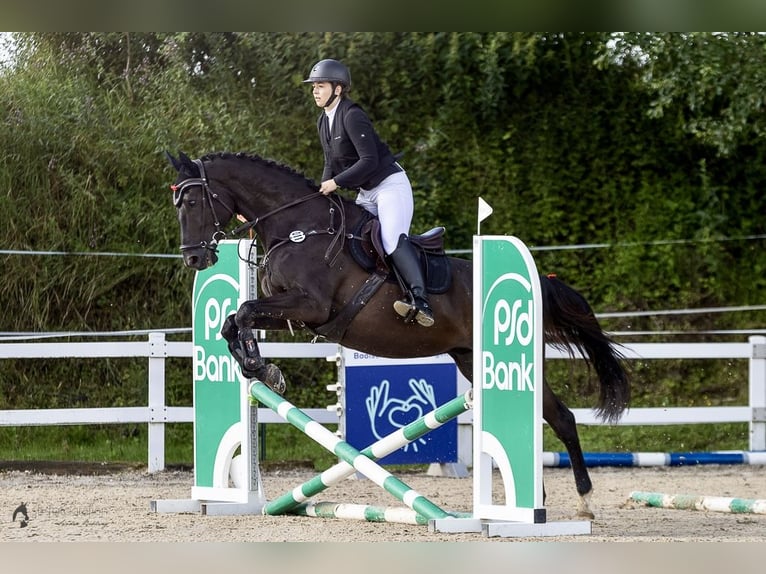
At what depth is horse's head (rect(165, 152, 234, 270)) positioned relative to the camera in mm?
5281

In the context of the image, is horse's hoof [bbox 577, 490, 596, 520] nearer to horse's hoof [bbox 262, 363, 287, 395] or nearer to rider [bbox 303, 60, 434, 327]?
rider [bbox 303, 60, 434, 327]

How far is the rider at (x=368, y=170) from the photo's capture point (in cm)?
536

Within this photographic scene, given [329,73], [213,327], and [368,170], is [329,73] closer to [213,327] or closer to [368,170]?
[368,170]

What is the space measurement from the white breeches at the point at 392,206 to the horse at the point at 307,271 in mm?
61

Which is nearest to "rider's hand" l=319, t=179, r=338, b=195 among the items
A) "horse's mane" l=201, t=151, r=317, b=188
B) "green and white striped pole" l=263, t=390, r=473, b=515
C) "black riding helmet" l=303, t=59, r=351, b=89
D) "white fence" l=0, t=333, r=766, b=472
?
"horse's mane" l=201, t=151, r=317, b=188

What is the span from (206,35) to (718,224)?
515 centimetres

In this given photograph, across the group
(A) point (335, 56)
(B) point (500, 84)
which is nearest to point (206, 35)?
(A) point (335, 56)

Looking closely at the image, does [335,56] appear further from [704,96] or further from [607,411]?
[607,411]

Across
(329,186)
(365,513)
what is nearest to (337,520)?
(365,513)

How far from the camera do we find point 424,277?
559 cm

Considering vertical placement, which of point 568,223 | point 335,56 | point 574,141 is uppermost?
point 335,56

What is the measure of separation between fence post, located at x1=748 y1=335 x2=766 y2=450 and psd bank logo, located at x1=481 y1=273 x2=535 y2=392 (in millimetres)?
4615

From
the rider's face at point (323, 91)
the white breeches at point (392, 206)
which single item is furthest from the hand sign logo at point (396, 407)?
the rider's face at point (323, 91)

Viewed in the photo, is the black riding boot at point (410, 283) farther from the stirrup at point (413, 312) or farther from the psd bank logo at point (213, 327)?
the psd bank logo at point (213, 327)
